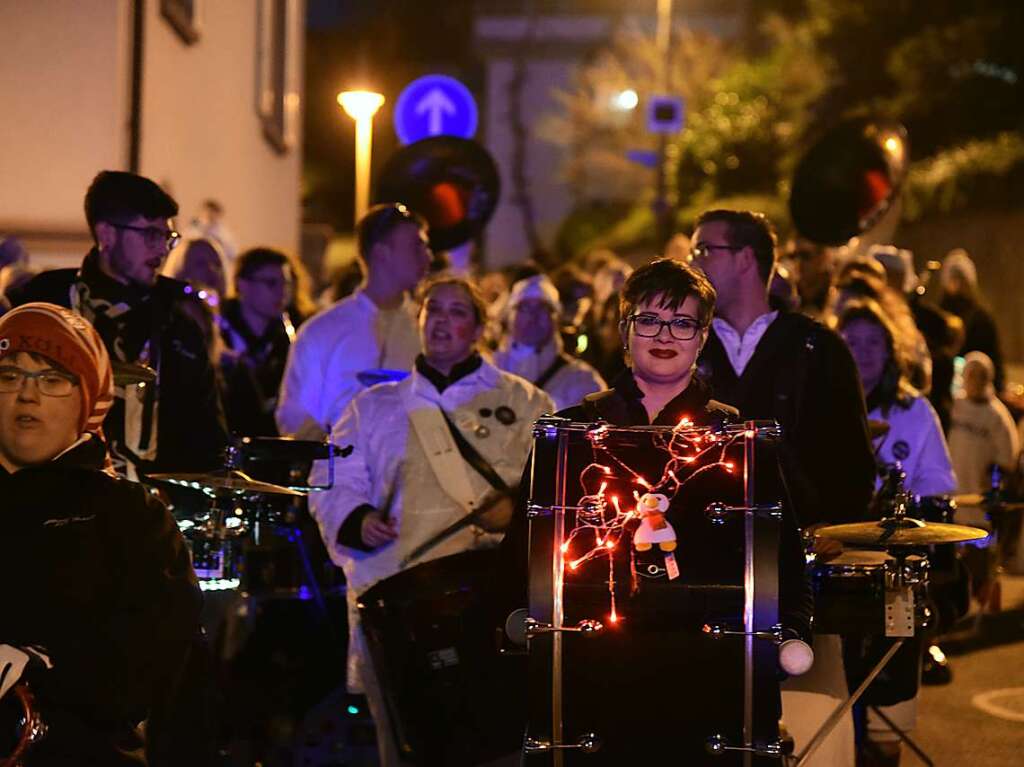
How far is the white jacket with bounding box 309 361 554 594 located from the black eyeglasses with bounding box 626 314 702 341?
1.86m

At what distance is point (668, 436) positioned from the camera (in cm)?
438

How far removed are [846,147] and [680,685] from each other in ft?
24.1

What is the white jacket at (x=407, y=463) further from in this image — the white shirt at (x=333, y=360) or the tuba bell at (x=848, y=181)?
the tuba bell at (x=848, y=181)

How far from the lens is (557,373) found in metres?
9.52

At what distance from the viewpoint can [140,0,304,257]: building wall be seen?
15.8 metres

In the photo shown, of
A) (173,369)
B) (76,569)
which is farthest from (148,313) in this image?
(76,569)

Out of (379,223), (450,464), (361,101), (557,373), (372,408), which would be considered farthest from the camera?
(361,101)

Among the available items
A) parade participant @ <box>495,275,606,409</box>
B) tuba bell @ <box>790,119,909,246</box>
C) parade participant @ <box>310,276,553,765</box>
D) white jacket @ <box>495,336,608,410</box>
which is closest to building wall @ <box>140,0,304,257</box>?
parade participant @ <box>495,275,606,409</box>

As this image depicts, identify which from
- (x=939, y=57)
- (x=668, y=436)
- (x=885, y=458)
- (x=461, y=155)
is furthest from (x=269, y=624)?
(x=939, y=57)

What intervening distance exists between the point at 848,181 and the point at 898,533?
5.79m

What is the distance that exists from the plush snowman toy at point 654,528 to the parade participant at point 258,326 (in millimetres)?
5680

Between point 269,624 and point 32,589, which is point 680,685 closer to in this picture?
point 32,589

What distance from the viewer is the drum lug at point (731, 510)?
168 inches

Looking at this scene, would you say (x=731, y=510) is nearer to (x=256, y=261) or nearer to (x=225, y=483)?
(x=225, y=483)
